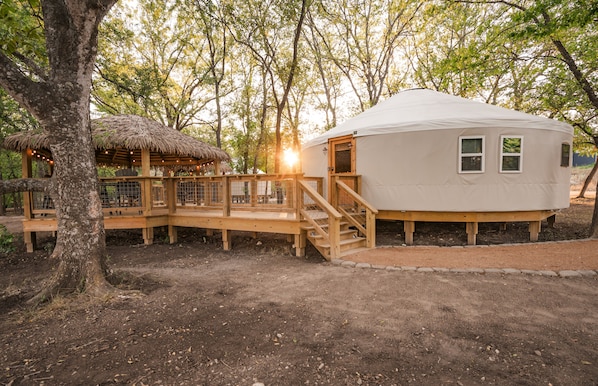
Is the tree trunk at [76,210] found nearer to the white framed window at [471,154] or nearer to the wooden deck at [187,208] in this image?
the wooden deck at [187,208]

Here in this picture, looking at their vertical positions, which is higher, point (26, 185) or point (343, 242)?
point (26, 185)

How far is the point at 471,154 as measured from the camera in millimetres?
6031

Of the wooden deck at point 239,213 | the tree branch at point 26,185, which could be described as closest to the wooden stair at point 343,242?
the wooden deck at point 239,213

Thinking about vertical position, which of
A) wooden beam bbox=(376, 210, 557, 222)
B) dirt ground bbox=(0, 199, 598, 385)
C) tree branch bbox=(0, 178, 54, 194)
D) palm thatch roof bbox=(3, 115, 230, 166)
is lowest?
dirt ground bbox=(0, 199, 598, 385)

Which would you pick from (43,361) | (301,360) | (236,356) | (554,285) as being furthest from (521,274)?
(43,361)

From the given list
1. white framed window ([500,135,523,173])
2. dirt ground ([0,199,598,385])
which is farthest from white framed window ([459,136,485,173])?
dirt ground ([0,199,598,385])

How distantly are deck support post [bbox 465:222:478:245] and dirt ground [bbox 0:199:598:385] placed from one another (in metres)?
1.36

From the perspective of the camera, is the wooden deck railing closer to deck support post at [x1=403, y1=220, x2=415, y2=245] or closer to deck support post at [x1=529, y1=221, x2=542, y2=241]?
deck support post at [x1=403, y1=220, x2=415, y2=245]

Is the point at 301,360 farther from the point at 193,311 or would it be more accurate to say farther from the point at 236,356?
the point at 193,311

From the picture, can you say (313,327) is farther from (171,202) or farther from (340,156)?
(340,156)

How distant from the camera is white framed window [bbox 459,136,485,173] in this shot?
602 cm

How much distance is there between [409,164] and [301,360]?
5234 millimetres

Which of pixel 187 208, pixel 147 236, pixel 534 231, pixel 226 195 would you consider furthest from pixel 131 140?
pixel 534 231

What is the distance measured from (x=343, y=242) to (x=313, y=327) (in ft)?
9.42
